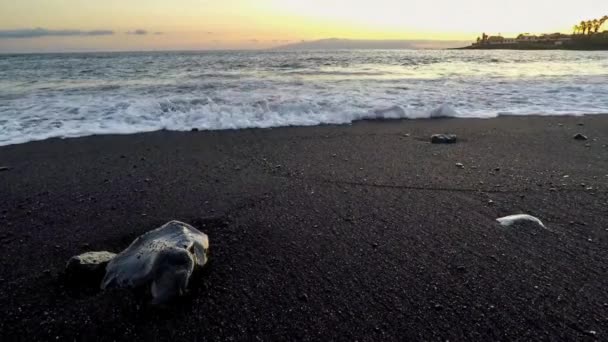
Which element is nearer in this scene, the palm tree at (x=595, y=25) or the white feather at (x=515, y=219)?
the white feather at (x=515, y=219)

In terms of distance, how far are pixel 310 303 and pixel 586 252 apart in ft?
5.98

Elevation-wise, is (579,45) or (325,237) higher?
(579,45)

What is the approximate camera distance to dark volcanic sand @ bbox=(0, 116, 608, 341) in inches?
70.3

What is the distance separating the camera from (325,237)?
2.62 metres

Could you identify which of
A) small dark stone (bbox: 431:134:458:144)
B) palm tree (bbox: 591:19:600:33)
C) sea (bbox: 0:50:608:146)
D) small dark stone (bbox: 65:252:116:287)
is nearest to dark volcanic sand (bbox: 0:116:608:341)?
small dark stone (bbox: 65:252:116:287)

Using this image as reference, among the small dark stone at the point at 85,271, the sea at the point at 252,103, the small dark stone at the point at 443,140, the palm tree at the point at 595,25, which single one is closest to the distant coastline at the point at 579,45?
the palm tree at the point at 595,25

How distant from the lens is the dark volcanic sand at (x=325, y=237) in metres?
1.79

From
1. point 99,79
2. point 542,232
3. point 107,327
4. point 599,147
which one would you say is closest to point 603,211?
point 542,232

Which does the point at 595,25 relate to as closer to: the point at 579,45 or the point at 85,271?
the point at 579,45

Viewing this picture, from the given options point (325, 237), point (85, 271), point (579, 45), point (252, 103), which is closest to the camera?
point (85, 271)

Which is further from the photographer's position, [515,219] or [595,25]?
[595,25]

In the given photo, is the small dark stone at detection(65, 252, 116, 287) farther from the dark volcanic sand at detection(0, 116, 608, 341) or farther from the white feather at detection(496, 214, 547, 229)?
the white feather at detection(496, 214, 547, 229)

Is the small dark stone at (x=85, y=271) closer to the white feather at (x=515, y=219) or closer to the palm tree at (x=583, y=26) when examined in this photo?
the white feather at (x=515, y=219)

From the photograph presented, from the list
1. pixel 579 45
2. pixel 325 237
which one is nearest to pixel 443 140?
pixel 325 237
